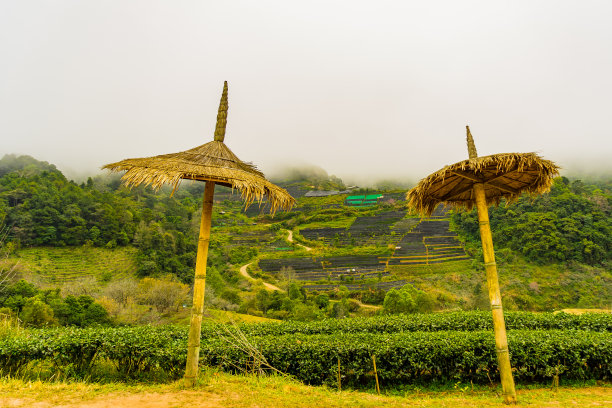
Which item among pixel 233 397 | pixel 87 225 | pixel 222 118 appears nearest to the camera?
pixel 233 397

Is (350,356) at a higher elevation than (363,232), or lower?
higher

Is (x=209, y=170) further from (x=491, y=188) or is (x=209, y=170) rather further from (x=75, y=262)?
(x=75, y=262)

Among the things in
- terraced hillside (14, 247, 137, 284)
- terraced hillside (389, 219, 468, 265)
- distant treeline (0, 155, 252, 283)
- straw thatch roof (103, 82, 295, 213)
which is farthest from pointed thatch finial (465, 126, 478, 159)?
terraced hillside (389, 219, 468, 265)

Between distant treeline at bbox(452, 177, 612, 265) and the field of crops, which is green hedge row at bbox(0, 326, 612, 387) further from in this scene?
distant treeline at bbox(452, 177, 612, 265)

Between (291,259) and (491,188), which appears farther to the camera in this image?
(291,259)

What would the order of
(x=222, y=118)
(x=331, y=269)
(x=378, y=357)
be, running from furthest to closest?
(x=331, y=269) < (x=378, y=357) < (x=222, y=118)

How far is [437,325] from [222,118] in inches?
341

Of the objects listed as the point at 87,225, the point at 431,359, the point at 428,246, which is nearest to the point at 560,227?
the point at 428,246

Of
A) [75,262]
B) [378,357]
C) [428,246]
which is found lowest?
[428,246]

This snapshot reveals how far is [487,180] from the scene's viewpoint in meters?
5.03

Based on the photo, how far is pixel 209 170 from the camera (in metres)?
4.33

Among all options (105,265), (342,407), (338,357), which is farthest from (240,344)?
(105,265)

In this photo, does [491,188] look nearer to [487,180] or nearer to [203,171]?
[487,180]

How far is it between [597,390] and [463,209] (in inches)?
160
